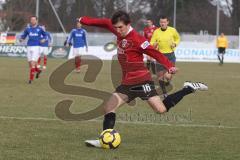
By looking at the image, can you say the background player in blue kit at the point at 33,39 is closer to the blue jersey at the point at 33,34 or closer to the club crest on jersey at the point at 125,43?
the blue jersey at the point at 33,34

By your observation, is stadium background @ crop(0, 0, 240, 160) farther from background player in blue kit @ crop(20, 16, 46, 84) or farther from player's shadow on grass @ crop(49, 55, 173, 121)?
background player in blue kit @ crop(20, 16, 46, 84)

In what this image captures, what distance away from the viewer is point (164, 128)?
10594 mm

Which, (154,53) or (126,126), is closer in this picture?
(154,53)

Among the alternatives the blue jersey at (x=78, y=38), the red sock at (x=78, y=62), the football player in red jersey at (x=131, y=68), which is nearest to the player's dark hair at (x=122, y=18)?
the football player in red jersey at (x=131, y=68)

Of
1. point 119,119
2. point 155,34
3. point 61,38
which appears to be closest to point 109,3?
point 61,38

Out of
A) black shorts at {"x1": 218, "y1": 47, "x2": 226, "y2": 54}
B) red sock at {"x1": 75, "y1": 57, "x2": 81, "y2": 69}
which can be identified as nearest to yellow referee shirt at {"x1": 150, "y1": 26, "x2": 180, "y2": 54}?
red sock at {"x1": 75, "y1": 57, "x2": 81, "y2": 69}

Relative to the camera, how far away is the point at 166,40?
16.2m

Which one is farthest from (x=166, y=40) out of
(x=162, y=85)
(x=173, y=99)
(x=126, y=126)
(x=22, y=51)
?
(x=22, y=51)

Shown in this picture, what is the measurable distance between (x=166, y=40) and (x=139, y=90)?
7366mm

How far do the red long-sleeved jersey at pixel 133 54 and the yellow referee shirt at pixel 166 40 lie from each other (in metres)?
7.16

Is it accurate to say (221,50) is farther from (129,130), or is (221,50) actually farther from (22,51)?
(129,130)

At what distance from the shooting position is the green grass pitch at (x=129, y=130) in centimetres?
811

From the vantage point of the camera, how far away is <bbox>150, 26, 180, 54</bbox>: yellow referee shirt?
53.3 feet

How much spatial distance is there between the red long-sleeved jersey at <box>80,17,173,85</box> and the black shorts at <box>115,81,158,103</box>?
0.20 ft
